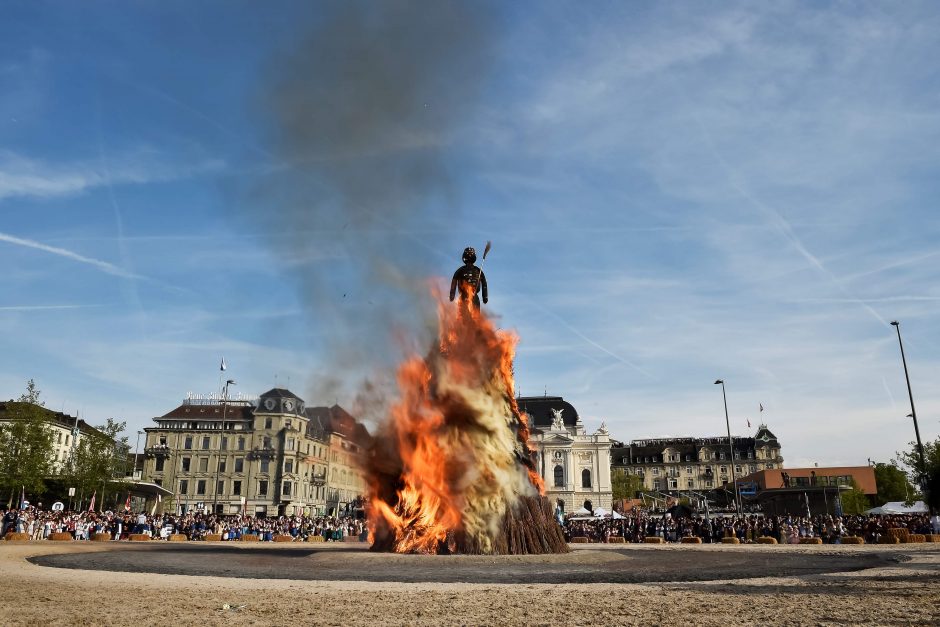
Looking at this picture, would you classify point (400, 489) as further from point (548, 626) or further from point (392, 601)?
point (548, 626)

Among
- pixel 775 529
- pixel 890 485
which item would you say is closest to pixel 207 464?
pixel 775 529

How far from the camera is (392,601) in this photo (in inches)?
506

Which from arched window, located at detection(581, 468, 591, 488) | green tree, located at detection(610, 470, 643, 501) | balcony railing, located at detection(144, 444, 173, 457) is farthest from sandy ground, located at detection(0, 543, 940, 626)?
green tree, located at detection(610, 470, 643, 501)

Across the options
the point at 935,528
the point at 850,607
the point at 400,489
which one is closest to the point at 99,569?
the point at 400,489

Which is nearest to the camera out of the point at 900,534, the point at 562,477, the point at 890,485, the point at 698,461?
the point at 900,534

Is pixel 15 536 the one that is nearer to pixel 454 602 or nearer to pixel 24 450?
pixel 24 450

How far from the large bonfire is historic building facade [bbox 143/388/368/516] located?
279ft

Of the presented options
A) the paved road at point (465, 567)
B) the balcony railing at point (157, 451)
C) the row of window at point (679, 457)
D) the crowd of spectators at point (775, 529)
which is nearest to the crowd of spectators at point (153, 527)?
the crowd of spectators at point (775, 529)

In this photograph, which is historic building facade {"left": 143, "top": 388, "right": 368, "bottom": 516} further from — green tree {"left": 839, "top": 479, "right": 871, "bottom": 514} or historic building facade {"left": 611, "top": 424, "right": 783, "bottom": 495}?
green tree {"left": 839, "top": 479, "right": 871, "bottom": 514}

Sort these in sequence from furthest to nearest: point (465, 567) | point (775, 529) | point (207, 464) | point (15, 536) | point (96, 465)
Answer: point (207, 464) → point (96, 465) → point (775, 529) → point (15, 536) → point (465, 567)

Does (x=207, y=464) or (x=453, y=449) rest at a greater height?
(x=207, y=464)

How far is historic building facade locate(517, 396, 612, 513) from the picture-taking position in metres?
130

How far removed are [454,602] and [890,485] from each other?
14010 centimetres

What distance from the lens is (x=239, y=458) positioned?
10956 centimetres
